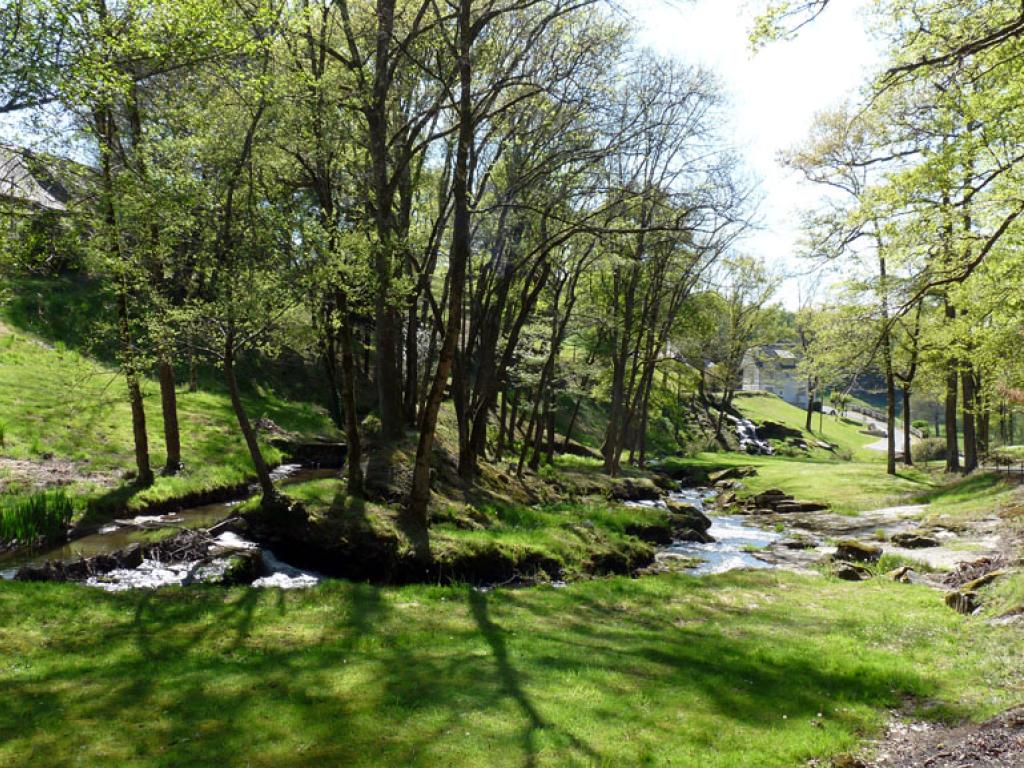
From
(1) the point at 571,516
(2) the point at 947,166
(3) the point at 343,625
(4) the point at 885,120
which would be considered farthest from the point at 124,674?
(4) the point at 885,120

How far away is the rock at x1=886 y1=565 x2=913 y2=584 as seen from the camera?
49.8 feet

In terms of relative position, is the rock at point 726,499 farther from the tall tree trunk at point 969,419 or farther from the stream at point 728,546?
the tall tree trunk at point 969,419

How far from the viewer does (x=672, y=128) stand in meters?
25.3

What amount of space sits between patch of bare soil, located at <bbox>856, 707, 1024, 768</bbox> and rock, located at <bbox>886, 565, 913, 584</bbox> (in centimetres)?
851

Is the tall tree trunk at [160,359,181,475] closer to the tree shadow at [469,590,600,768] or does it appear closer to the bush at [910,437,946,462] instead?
the tree shadow at [469,590,600,768]

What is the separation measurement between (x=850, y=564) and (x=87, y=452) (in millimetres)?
22051

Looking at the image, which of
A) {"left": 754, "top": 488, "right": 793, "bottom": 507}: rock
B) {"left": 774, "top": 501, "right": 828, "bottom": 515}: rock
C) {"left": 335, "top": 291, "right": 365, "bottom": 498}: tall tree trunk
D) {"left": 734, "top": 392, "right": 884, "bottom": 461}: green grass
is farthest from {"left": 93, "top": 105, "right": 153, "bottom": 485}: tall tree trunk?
{"left": 734, "top": 392, "right": 884, "bottom": 461}: green grass

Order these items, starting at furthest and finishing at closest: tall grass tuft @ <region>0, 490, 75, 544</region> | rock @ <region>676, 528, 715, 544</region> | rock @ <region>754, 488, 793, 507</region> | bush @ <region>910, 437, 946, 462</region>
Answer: bush @ <region>910, 437, 946, 462</region>, rock @ <region>754, 488, 793, 507</region>, rock @ <region>676, 528, 715, 544</region>, tall grass tuft @ <region>0, 490, 75, 544</region>

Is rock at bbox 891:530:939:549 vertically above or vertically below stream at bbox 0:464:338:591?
below

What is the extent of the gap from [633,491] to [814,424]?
6179 cm

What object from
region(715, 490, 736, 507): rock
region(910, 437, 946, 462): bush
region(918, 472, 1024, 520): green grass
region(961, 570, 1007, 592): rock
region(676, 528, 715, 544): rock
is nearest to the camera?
region(961, 570, 1007, 592): rock

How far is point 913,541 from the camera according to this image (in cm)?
1933

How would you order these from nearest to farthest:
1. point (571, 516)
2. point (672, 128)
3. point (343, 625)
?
point (343, 625)
point (571, 516)
point (672, 128)

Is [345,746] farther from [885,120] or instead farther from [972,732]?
[885,120]
